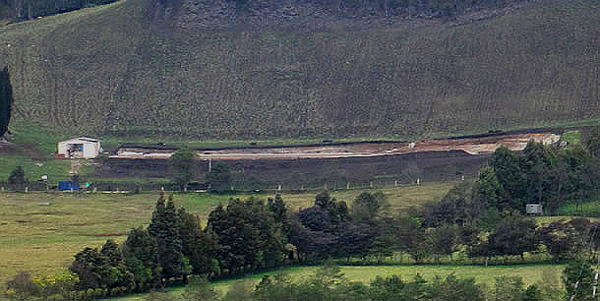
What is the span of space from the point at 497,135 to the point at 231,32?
115ft

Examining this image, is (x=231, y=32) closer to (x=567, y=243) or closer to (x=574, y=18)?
(x=574, y=18)

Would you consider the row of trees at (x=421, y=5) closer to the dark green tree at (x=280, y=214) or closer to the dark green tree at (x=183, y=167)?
the dark green tree at (x=183, y=167)

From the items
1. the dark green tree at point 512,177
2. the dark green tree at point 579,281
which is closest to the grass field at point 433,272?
the dark green tree at point 579,281

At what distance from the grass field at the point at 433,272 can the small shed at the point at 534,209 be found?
10.2 metres

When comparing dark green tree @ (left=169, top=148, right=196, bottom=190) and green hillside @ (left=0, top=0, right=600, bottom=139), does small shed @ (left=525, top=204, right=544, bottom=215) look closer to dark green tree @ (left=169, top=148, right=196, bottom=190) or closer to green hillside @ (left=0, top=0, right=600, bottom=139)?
dark green tree @ (left=169, top=148, right=196, bottom=190)

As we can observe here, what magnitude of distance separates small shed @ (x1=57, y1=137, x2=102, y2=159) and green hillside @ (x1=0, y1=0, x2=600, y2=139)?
753cm

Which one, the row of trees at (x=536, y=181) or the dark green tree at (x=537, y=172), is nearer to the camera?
the row of trees at (x=536, y=181)

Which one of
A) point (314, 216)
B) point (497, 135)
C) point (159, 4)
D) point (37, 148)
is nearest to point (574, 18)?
point (497, 135)

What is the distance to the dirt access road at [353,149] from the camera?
100250 mm

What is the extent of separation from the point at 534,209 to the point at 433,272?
42.7ft

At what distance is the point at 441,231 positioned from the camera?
6619 centimetres

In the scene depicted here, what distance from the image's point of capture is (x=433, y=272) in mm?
60781

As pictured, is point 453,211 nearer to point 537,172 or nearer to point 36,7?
point 537,172

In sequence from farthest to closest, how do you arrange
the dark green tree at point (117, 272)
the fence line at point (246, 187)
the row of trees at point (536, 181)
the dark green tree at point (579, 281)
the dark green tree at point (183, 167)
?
the dark green tree at point (183, 167), the fence line at point (246, 187), the row of trees at point (536, 181), the dark green tree at point (117, 272), the dark green tree at point (579, 281)
